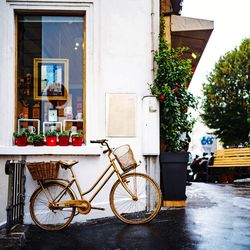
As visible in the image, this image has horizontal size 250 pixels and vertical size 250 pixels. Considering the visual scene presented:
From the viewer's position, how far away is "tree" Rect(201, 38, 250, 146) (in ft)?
107

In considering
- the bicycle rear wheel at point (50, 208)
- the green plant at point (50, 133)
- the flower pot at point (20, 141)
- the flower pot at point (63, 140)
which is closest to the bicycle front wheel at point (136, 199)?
the bicycle rear wheel at point (50, 208)

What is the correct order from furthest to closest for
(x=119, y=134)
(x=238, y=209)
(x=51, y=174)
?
(x=238, y=209), (x=119, y=134), (x=51, y=174)

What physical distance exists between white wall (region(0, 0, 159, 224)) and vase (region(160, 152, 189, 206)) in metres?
0.78

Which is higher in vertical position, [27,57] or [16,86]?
[27,57]

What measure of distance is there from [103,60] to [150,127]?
134 cm

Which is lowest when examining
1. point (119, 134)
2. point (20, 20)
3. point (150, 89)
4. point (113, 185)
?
point (113, 185)


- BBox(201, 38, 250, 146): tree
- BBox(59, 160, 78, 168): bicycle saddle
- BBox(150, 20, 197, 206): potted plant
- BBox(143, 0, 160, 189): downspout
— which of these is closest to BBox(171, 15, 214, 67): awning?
BBox(150, 20, 197, 206): potted plant

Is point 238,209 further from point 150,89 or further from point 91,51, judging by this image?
point 91,51

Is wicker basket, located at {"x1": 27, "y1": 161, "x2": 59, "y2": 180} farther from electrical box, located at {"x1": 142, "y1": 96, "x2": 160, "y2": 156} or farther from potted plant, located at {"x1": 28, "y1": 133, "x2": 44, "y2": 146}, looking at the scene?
electrical box, located at {"x1": 142, "y1": 96, "x2": 160, "y2": 156}

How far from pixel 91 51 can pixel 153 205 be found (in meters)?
2.74

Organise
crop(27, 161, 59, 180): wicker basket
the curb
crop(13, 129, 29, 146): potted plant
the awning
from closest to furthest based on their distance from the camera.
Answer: the curb
crop(27, 161, 59, 180): wicker basket
crop(13, 129, 29, 146): potted plant
the awning

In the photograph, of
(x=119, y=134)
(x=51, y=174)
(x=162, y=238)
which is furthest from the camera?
(x=119, y=134)

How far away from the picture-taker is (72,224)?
7.28 m

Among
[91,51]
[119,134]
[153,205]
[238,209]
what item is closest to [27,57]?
[91,51]
